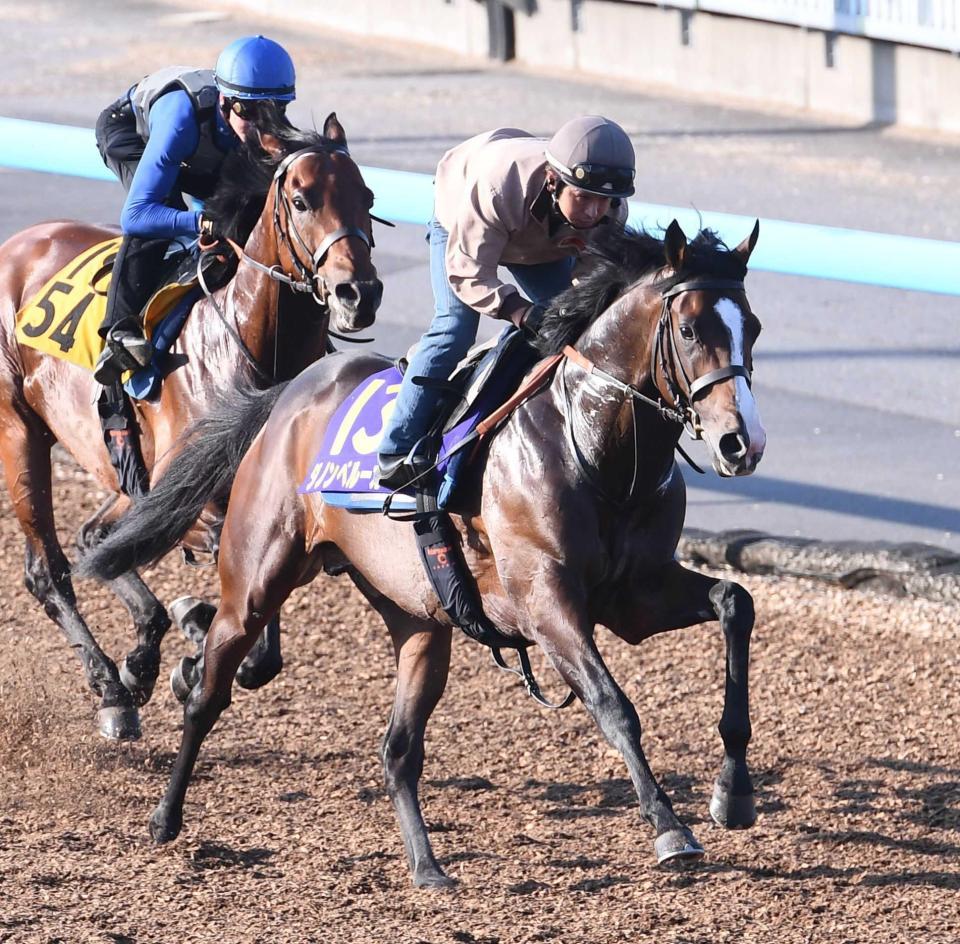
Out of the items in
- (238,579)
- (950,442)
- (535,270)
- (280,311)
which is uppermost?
(535,270)

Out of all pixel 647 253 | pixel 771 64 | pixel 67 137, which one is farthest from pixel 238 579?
pixel 771 64

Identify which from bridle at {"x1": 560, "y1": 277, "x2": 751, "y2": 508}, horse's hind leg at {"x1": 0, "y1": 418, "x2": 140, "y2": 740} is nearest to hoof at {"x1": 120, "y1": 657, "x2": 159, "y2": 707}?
horse's hind leg at {"x1": 0, "y1": 418, "x2": 140, "y2": 740}

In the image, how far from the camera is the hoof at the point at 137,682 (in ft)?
20.6

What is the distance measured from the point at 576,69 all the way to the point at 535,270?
46.2ft

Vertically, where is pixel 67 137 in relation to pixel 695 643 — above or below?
above

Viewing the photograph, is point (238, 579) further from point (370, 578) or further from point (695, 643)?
point (695, 643)

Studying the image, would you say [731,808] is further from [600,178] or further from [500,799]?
[600,178]

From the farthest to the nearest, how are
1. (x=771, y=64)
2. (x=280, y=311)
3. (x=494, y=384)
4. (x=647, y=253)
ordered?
(x=771, y=64) < (x=280, y=311) < (x=494, y=384) < (x=647, y=253)

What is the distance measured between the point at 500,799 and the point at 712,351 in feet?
7.04

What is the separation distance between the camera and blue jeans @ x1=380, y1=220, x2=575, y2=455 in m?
4.94

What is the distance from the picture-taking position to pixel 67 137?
353 inches

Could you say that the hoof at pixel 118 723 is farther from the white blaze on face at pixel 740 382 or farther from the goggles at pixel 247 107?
the white blaze on face at pixel 740 382

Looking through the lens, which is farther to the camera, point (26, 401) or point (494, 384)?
point (26, 401)

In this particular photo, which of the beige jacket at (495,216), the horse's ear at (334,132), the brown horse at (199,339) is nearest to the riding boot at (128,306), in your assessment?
the brown horse at (199,339)
